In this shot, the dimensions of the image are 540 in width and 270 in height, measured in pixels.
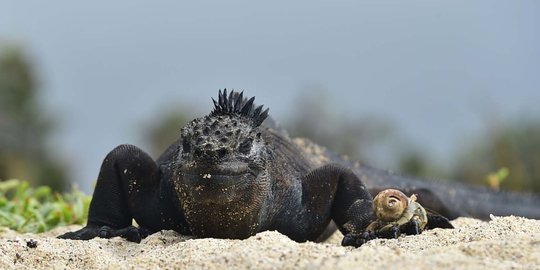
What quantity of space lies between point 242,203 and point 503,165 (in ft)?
44.6

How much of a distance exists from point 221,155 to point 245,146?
0.30 meters

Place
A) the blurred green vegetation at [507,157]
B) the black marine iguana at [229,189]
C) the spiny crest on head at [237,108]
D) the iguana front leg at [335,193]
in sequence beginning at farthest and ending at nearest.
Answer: the blurred green vegetation at [507,157] < the iguana front leg at [335,193] < the spiny crest on head at [237,108] < the black marine iguana at [229,189]

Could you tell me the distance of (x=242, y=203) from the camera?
5.27 m

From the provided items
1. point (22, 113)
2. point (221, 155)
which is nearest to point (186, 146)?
point (221, 155)

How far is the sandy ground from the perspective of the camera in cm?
393

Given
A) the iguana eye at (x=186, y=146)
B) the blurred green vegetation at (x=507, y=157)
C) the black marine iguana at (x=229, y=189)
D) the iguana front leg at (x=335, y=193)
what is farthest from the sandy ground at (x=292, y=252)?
the blurred green vegetation at (x=507, y=157)

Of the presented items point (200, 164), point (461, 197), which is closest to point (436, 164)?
point (461, 197)

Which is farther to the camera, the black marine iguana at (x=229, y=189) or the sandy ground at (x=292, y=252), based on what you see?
the black marine iguana at (x=229, y=189)

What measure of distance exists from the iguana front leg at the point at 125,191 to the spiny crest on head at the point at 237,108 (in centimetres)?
89

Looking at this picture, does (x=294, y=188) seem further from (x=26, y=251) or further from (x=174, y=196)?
(x=26, y=251)

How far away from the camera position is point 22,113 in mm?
37750

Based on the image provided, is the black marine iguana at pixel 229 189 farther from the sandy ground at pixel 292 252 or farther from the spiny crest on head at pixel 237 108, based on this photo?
the sandy ground at pixel 292 252

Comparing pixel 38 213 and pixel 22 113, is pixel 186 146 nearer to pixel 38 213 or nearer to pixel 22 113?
pixel 38 213

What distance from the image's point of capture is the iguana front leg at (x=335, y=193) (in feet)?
20.5
